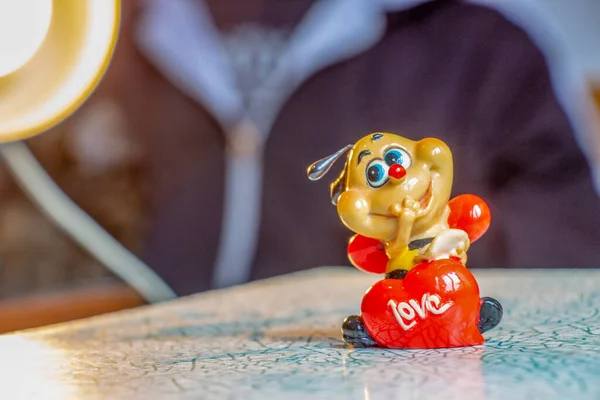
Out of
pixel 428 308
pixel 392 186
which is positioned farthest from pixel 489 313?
pixel 392 186

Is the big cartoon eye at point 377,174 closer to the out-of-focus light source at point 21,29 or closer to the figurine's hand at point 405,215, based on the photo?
the figurine's hand at point 405,215

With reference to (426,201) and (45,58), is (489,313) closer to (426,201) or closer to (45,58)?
(426,201)

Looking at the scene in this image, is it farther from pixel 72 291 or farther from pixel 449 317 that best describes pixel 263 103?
pixel 449 317

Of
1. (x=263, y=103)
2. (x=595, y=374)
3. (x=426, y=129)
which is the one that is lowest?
(x=595, y=374)

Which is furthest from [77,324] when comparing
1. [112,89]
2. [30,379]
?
[112,89]

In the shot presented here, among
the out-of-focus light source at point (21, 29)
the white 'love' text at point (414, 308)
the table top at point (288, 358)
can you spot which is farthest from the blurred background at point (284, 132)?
the white 'love' text at point (414, 308)

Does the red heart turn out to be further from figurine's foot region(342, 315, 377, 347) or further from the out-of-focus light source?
the out-of-focus light source

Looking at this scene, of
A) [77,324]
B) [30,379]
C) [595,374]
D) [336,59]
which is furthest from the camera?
[336,59]
